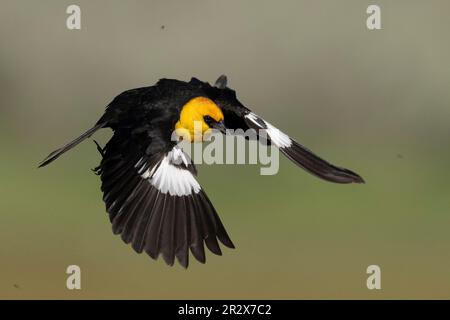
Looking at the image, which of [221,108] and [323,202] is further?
[323,202]

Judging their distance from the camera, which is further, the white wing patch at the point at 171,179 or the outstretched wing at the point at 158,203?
the white wing patch at the point at 171,179

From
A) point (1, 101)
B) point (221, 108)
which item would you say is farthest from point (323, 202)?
point (221, 108)

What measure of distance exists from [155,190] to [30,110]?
25.7 ft

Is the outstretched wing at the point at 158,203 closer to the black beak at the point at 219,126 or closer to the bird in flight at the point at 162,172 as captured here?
the bird in flight at the point at 162,172

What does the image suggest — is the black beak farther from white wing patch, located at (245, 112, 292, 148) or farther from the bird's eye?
white wing patch, located at (245, 112, 292, 148)

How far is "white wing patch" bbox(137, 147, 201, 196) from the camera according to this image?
6430mm

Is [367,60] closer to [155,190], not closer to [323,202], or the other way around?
[323,202]

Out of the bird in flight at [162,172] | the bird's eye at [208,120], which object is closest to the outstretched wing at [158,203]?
the bird in flight at [162,172]

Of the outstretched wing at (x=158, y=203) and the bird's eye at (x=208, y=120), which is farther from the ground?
the bird's eye at (x=208, y=120)

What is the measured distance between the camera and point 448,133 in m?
14.1

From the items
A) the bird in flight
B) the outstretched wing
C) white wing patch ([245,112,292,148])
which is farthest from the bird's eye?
white wing patch ([245,112,292,148])

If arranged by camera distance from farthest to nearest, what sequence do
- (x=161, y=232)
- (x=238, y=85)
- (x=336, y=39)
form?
(x=336, y=39) < (x=238, y=85) < (x=161, y=232)

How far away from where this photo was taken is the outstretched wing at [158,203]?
6.27 meters

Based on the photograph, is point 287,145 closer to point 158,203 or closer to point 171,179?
point 171,179
